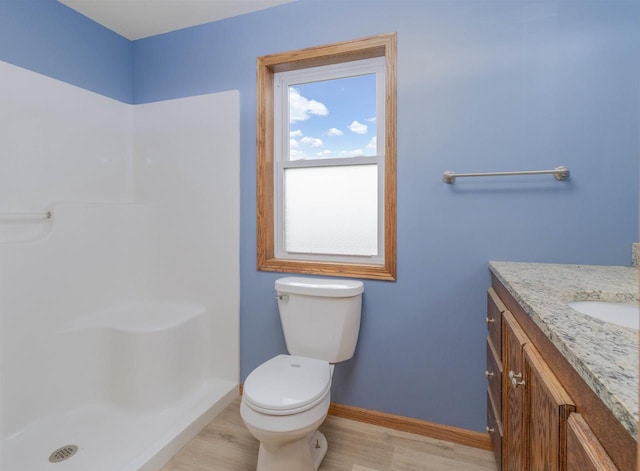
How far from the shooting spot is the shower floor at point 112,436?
140 centimetres

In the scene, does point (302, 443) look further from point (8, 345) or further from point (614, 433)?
point (8, 345)

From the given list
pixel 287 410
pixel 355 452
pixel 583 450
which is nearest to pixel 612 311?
pixel 583 450

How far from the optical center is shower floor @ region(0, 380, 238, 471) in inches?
55.1

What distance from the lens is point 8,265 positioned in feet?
5.08

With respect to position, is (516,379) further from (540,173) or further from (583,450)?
(540,173)

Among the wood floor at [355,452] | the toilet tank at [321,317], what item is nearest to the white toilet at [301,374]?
the toilet tank at [321,317]

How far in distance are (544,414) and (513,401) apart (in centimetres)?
33

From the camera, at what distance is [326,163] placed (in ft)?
6.19

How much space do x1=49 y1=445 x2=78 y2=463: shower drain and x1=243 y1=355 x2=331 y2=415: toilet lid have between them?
90cm

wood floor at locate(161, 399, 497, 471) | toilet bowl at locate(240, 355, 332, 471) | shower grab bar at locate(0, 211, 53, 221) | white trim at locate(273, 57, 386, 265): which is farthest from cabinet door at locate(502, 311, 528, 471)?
shower grab bar at locate(0, 211, 53, 221)

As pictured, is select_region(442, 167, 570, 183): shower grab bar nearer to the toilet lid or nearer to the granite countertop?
the granite countertop

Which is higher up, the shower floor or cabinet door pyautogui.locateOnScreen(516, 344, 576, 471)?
cabinet door pyautogui.locateOnScreen(516, 344, 576, 471)

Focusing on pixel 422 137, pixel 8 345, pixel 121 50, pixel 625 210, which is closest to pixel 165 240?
pixel 8 345

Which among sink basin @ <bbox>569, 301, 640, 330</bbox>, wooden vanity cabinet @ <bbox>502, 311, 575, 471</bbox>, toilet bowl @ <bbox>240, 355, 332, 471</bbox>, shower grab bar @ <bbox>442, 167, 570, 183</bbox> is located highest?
shower grab bar @ <bbox>442, 167, 570, 183</bbox>
